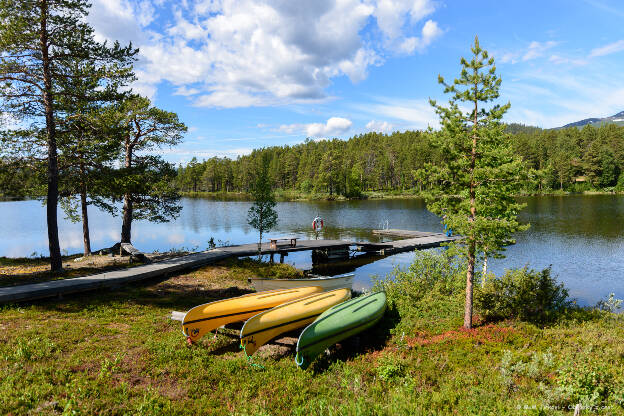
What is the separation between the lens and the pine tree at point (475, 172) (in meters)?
10.5

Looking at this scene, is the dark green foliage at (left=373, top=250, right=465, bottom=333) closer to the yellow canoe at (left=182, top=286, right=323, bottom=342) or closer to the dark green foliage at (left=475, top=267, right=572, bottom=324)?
the dark green foliage at (left=475, top=267, right=572, bottom=324)

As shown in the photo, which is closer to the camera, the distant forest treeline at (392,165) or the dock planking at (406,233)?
the dock planking at (406,233)

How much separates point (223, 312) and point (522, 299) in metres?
10.4

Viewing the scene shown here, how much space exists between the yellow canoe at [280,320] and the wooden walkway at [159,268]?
10.3 meters

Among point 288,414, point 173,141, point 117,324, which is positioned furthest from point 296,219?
point 288,414

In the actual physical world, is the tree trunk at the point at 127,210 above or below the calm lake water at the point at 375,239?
above

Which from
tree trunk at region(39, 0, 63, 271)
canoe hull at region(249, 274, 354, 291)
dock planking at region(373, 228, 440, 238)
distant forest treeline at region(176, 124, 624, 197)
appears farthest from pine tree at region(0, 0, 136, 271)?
distant forest treeline at region(176, 124, 624, 197)

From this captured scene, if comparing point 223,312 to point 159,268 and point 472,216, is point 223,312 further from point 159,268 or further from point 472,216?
point 159,268

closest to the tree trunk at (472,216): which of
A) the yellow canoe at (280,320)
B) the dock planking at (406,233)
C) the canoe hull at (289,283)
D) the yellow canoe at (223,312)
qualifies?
the yellow canoe at (280,320)

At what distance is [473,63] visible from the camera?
34.7ft

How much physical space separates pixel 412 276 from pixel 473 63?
380 inches

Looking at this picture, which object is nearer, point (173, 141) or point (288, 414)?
point (288, 414)

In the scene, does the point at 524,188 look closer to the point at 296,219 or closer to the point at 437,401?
the point at 437,401

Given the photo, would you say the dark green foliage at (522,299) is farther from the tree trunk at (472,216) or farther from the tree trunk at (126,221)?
the tree trunk at (126,221)
